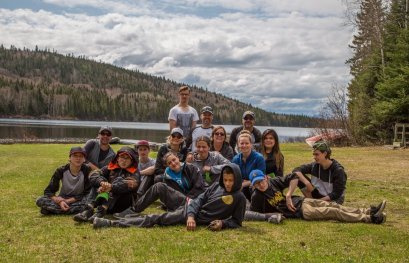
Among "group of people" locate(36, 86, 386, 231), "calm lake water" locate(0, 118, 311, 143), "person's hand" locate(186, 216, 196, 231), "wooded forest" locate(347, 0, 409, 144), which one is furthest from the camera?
"calm lake water" locate(0, 118, 311, 143)

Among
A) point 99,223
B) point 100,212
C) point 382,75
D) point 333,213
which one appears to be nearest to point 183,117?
point 100,212

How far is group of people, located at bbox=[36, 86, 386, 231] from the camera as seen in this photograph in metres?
8.23

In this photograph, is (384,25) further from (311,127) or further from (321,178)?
(321,178)

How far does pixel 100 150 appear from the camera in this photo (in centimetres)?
1134

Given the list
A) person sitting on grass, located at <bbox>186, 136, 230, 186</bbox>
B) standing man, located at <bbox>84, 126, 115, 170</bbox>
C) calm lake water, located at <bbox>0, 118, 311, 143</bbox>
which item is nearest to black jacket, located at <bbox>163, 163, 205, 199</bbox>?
person sitting on grass, located at <bbox>186, 136, 230, 186</bbox>

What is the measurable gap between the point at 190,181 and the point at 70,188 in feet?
8.70

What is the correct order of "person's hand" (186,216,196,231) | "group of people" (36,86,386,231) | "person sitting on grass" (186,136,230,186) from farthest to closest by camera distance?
"person sitting on grass" (186,136,230,186) → "group of people" (36,86,386,231) → "person's hand" (186,216,196,231)

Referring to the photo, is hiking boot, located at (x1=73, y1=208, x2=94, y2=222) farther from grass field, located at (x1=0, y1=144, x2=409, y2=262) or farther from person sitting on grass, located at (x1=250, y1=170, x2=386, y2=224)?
person sitting on grass, located at (x1=250, y1=170, x2=386, y2=224)

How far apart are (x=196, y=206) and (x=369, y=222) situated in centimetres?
357

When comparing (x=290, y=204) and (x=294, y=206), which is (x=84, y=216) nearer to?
(x=290, y=204)

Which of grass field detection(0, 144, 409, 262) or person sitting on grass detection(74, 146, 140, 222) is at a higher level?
person sitting on grass detection(74, 146, 140, 222)

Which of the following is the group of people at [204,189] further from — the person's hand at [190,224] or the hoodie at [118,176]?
the person's hand at [190,224]

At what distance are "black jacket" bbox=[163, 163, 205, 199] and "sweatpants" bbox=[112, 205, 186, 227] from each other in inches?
39.6

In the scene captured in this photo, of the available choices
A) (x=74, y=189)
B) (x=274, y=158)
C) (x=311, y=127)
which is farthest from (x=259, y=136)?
(x=311, y=127)
